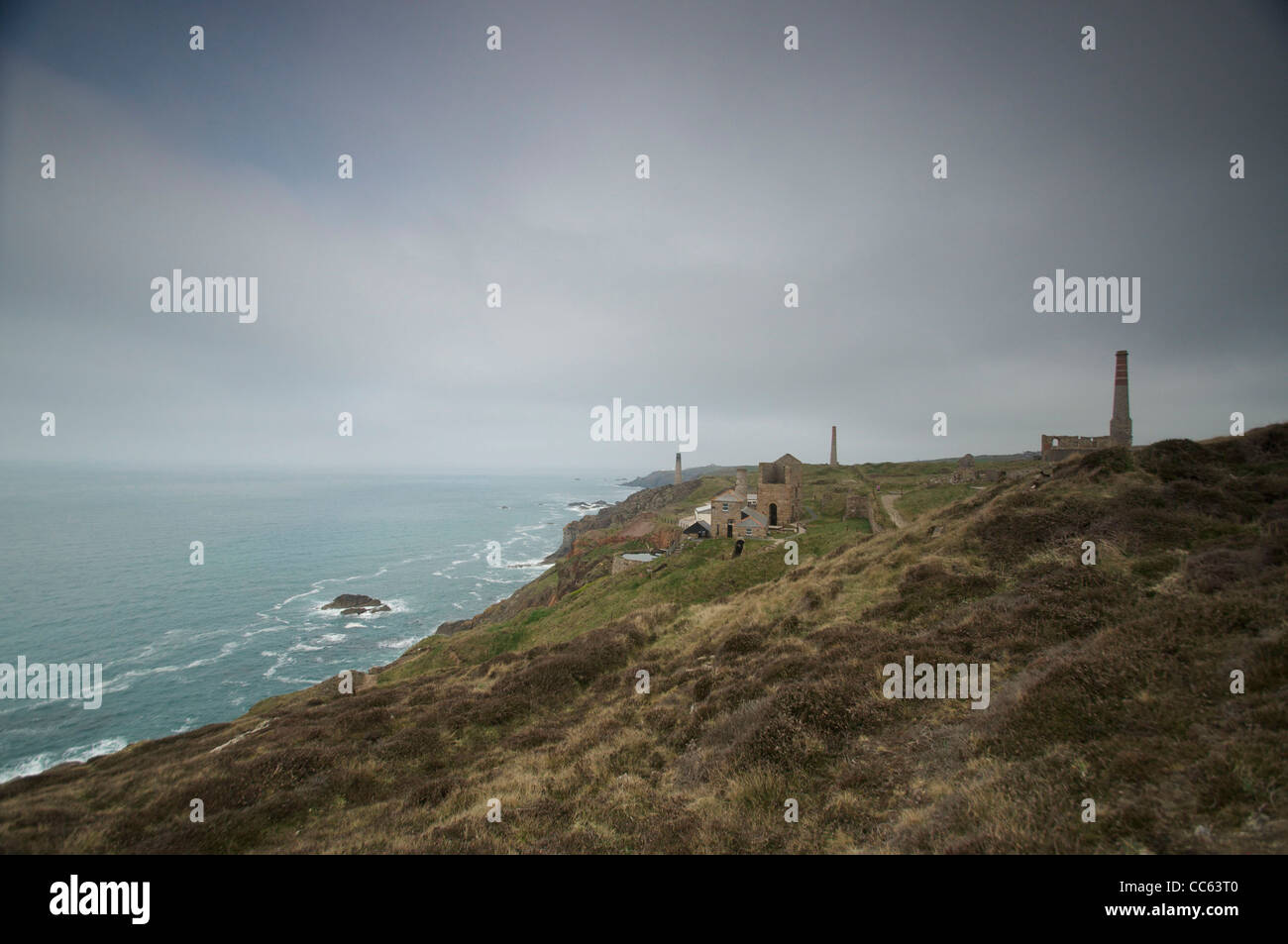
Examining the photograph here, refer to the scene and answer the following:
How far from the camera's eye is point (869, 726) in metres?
9.48

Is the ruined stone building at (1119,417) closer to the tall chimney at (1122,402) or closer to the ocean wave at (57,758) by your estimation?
the tall chimney at (1122,402)

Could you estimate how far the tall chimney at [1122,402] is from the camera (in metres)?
35.7

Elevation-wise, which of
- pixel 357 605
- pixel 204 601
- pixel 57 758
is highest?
pixel 204 601

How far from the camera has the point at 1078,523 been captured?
55.9 ft

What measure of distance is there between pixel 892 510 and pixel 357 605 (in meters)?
65.6

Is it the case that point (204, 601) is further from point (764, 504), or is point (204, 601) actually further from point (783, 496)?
point (783, 496)

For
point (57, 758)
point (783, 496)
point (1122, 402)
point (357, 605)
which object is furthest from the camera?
point (357, 605)

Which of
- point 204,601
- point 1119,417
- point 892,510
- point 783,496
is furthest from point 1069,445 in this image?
point 204,601

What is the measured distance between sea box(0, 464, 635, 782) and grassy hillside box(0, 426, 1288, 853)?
25.7m

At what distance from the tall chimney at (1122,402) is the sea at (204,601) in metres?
67.2

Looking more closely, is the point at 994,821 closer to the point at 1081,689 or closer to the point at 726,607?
the point at 1081,689

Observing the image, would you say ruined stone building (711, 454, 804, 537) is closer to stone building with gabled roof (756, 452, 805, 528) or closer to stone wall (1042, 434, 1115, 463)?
stone building with gabled roof (756, 452, 805, 528)
